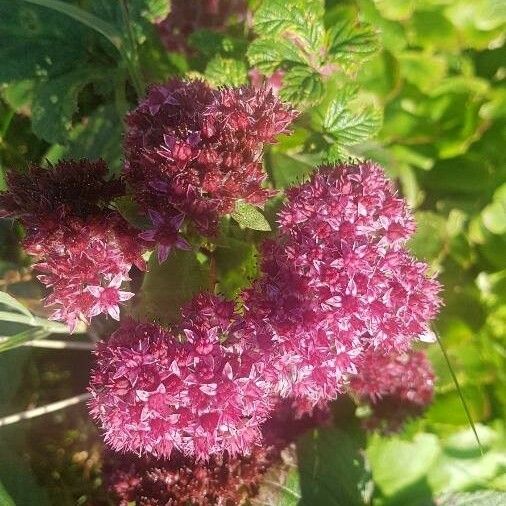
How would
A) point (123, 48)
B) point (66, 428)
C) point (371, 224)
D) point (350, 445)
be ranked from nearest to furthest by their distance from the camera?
point (371, 224) → point (123, 48) → point (350, 445) → point (66, 428)

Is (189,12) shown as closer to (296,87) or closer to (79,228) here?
(296,87)

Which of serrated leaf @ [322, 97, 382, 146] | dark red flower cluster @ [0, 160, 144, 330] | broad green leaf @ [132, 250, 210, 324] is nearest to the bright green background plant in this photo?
serrated leaf @ [322, 97, 382, 146]

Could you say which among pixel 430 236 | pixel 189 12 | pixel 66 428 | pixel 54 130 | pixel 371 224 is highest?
pixel 189 12

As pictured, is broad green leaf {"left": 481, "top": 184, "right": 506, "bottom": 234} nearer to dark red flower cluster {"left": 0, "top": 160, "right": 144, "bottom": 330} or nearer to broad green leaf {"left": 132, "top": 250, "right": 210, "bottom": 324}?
broad green leaf {"left": 132, "top": 250, "right": 210, "bottom": 324}

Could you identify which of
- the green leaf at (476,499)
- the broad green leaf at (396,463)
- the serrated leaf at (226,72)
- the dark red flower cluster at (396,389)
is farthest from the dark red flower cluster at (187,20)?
the green leaf at (476,499)

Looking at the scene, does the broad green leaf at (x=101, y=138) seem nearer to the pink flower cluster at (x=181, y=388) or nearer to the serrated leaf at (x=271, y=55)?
the serrated leaf at (x=271, y=55)

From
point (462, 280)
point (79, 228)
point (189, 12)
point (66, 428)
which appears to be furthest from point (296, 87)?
point (66, 428)

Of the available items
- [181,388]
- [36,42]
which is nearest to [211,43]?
[36,42]

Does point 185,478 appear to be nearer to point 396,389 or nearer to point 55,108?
point 396,389
